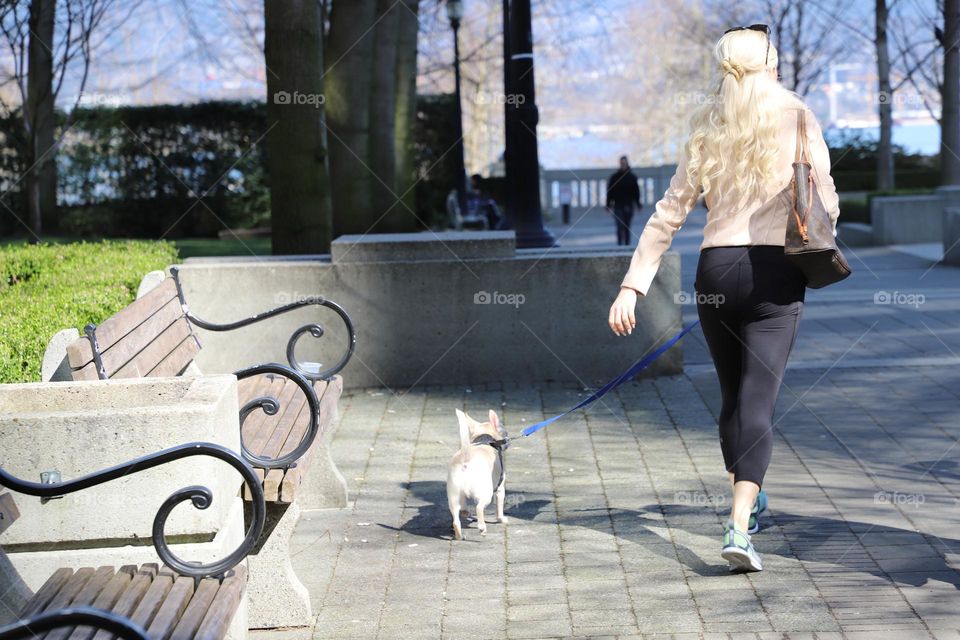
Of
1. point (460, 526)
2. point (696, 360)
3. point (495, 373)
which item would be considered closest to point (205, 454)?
point (460, 526)

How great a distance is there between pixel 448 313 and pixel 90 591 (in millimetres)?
5451

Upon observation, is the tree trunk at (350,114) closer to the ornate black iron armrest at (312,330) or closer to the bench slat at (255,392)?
the ornate black iron armrest at (312,330)

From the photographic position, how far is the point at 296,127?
11195 mm

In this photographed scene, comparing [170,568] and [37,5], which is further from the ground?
[37,5]

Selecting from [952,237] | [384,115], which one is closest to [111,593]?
[952,237]

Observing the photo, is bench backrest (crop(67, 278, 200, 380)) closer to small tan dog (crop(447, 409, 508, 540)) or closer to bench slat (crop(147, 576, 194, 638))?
bench slat (crop(147, 576, 194, 638))

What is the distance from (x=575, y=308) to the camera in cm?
857

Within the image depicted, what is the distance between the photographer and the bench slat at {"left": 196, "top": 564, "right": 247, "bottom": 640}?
2.99m

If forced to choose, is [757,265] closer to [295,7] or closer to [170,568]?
[170,568]

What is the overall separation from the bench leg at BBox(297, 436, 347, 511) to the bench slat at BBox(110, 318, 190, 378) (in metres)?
0.86

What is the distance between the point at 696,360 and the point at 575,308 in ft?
4.38

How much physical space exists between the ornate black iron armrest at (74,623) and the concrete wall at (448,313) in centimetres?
585

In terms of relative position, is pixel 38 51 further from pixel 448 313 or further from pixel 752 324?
pixel 752 324

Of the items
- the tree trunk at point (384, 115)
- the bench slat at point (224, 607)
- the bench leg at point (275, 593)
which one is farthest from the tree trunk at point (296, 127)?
the bench slat at point (224, 607)
